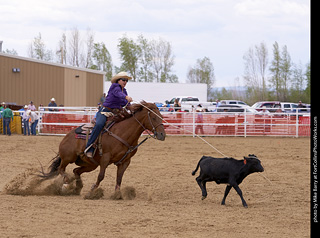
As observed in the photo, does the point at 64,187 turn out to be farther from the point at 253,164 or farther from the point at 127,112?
the point at 253,164

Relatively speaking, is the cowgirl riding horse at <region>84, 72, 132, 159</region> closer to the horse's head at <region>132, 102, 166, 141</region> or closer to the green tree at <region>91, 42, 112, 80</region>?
the horse's head at <region>132, 102, 166, 141</region>

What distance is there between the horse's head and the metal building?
25.7 m

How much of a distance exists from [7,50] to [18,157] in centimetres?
5563

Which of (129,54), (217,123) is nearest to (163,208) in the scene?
(217,123)

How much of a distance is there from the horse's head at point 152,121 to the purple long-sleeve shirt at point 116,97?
0.38m

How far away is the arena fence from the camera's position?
24.0 metres

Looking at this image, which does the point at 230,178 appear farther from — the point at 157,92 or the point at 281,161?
the point at 157,92

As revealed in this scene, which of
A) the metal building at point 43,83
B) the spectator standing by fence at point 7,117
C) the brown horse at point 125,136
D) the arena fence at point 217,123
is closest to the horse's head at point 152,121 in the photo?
the brown horse at point 125,136

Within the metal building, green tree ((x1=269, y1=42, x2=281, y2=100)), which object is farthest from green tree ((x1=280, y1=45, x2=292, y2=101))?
the metal building

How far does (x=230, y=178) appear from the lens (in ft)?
26.7

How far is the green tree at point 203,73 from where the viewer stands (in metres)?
72.6

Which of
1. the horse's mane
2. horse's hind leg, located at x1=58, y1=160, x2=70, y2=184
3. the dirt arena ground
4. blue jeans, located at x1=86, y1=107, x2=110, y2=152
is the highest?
the horse's mane

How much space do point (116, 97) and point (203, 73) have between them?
64.4m

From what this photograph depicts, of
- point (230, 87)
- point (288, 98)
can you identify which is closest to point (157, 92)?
point (288, 98)
